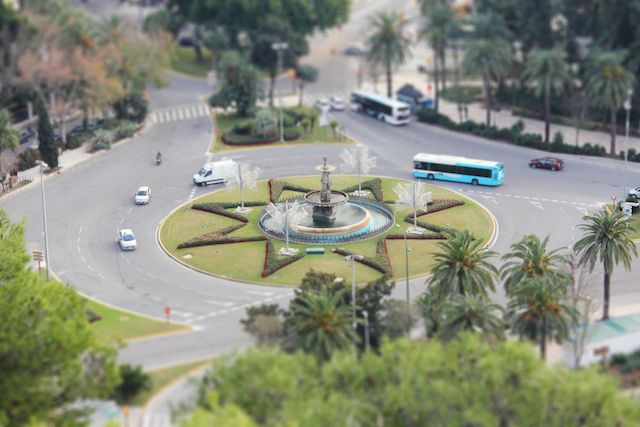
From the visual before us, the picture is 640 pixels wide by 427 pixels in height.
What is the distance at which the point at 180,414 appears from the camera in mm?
43062

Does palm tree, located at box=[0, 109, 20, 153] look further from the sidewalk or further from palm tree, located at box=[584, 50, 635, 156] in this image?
palm tree, located at box=[584, 50, 635, 156]

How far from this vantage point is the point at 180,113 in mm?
125938

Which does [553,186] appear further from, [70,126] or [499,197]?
[70,126]

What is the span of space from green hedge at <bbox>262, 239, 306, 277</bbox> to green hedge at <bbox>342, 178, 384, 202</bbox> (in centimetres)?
1755

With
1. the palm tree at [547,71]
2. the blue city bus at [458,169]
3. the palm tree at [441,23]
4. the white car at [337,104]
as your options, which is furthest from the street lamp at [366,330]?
the palm tree at [441,23]

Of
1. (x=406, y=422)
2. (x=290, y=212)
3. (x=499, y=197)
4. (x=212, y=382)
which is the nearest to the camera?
(x=406, y=422)

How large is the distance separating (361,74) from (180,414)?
352 ft

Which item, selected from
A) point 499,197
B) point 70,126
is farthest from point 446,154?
point 70,126

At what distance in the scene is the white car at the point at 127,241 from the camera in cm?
7425

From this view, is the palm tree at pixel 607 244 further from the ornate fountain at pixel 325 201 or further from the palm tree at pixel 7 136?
the palm tree at pixel 7 136

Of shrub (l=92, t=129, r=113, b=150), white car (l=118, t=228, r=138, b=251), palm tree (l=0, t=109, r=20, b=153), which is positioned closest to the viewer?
white car (l=118, t=228, r=138, b=251)

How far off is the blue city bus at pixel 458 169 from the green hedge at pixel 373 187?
691 centimetres

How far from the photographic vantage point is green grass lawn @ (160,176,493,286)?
69.2 meters

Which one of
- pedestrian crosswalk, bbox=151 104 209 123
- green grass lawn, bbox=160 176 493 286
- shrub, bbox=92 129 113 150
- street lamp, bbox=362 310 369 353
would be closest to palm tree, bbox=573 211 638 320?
green grass lawn, bbox=160 176 493 286
